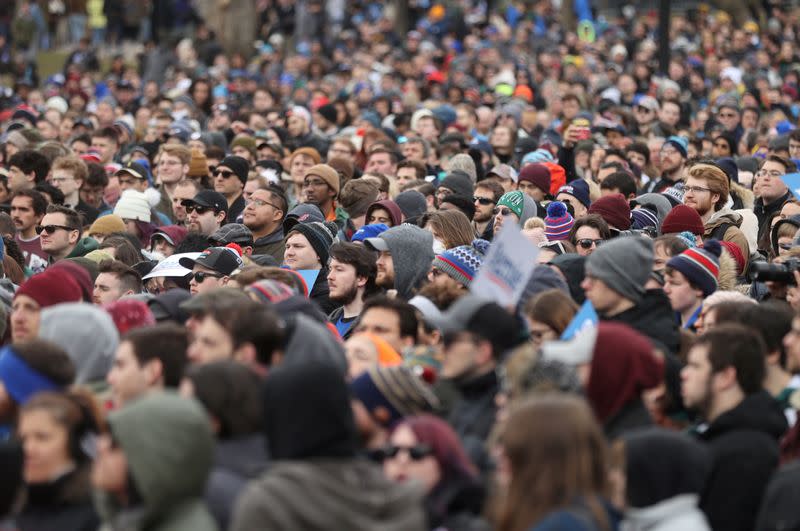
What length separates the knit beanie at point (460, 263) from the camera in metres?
9.13

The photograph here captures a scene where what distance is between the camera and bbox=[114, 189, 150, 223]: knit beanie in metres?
13.5

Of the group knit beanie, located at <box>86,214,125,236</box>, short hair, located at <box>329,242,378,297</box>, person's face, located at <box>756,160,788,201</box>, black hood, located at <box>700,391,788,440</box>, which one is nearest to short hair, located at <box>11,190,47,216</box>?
knit beanie, located at <box>86,214,125,236</box>

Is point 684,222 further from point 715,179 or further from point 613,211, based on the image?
point 715,179

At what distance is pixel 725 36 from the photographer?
3431cm

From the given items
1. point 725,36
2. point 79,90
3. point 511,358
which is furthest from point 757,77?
point 511,358

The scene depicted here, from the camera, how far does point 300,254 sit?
1041 cm

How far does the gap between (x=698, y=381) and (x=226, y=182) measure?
28.2ft

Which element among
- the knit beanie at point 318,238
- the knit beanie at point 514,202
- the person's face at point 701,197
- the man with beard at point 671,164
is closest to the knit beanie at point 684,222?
the person's face at point 701,197

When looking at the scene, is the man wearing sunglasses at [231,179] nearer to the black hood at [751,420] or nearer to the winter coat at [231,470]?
the black hood at [751,420]

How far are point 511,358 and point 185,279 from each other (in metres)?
5.13

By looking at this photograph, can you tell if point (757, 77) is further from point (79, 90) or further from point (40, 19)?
point (40, 19)

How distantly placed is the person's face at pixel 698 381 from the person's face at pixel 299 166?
9.10m

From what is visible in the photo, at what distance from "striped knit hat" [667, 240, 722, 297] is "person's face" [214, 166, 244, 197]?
21.0ft

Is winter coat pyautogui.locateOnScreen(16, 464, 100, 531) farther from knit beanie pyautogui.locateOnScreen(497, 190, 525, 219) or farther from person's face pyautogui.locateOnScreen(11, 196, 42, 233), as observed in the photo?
person's face pyautogui.locateOnScreen(11, 196, 42, 233)
